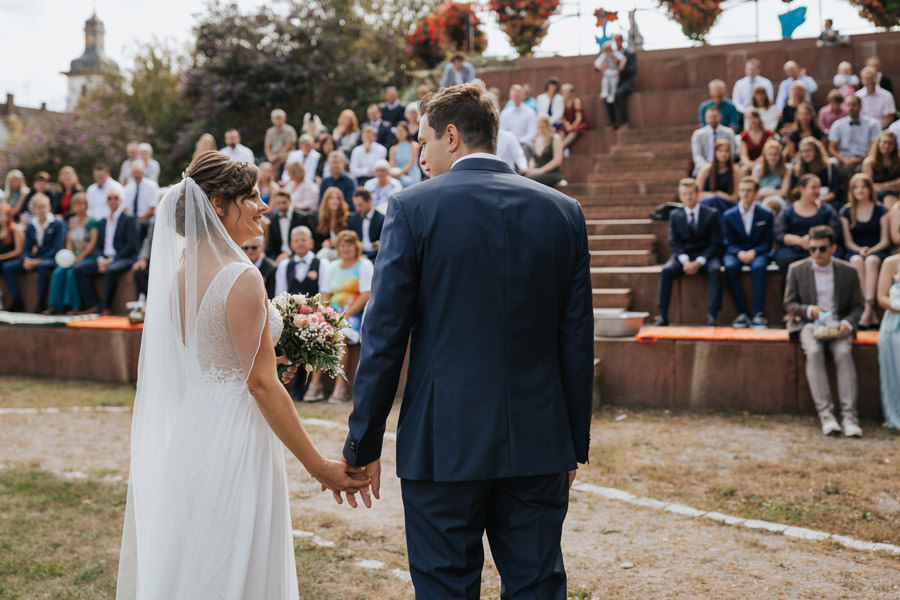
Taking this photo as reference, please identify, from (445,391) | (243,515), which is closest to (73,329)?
(243,515)

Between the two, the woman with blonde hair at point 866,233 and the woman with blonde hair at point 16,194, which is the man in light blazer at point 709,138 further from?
the woman with blonde hair at point 16,194

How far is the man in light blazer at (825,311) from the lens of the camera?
25.3ft

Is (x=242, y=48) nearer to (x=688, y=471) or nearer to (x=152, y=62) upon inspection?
(x=152, y=62)

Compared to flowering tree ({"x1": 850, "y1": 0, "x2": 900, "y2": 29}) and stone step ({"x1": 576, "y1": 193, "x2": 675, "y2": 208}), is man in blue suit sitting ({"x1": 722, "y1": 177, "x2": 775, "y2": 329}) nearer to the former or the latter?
stone step ({"x1": 576, "y1": 193, "x2": 675, "y2": 208})

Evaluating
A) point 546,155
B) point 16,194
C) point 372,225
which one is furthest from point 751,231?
point 16,194

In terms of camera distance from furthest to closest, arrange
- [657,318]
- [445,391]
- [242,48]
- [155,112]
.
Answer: [155,112], [242,48], [657,318], [445,391]

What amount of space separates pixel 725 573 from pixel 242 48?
18.9 metres

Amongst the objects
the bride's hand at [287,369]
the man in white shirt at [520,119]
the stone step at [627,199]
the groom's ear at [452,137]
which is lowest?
the bride's hand at [287,369]

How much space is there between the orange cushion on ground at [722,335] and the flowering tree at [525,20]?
11.0m

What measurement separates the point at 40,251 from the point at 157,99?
10.9 m

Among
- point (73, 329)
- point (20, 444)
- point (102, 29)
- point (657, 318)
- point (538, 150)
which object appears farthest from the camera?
point (102, 29)

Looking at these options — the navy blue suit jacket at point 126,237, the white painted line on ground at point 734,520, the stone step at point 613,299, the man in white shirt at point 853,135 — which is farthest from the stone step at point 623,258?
the navy blue suit jacket at point 126,237

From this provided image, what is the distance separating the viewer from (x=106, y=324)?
11.4 m

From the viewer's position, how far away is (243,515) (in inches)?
122
